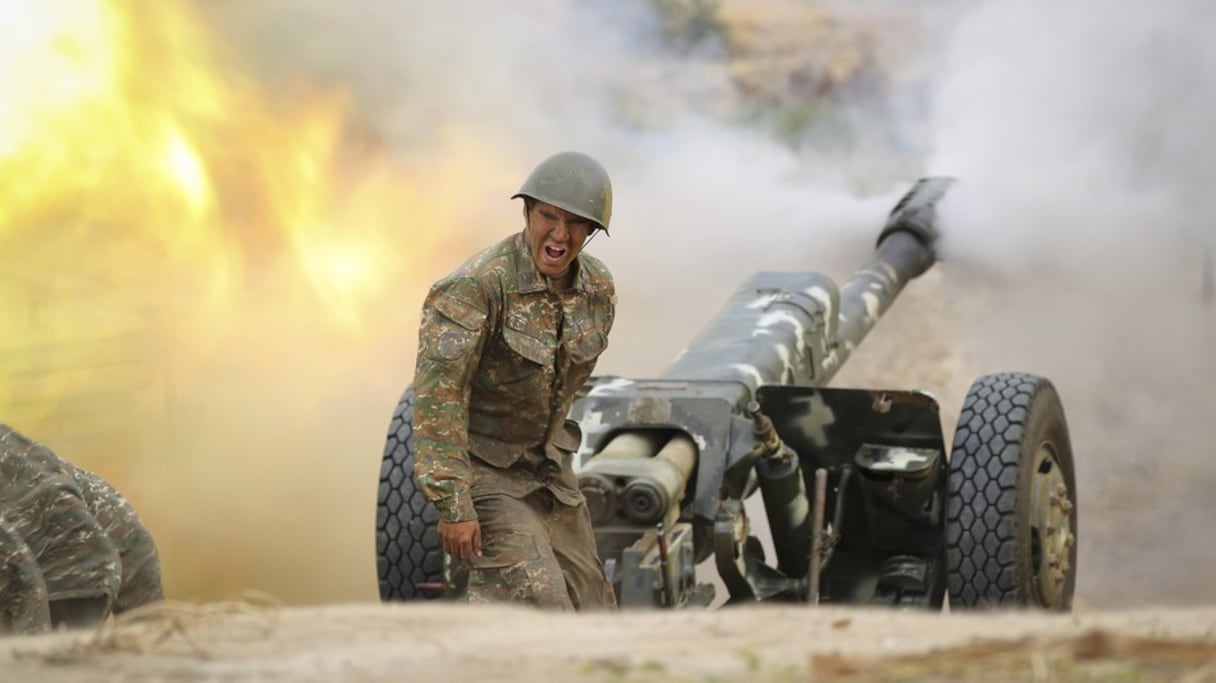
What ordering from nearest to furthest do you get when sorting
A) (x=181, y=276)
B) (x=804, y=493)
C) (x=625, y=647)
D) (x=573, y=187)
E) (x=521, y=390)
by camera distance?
(x=625, y=647)
(x=573, y=187)
(x=521, y=390)
(x=804, y=493)
(x=181, y=276)

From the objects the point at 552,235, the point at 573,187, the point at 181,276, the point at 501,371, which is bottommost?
the point at 501,371

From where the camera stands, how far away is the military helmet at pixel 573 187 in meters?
4.86

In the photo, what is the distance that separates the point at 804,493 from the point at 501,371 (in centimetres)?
155

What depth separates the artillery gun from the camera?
5.61m

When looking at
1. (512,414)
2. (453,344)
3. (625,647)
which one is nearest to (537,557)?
(512,414)

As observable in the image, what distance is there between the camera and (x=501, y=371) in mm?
4969

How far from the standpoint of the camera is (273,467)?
353 inches

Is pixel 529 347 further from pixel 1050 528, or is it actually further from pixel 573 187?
pixel 1050 528

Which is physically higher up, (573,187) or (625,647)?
(573,187)

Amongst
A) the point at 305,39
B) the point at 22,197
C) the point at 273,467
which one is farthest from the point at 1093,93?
the point at 22,197

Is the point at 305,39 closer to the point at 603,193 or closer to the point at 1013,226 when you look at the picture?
the point at 1013,226

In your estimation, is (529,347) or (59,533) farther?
(529,347)

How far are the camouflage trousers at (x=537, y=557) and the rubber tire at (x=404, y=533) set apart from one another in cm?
77

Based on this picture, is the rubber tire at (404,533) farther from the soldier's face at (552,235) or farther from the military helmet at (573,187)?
the military helmet at (573,187)
